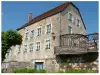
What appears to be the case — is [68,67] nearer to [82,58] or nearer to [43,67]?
[82,58]

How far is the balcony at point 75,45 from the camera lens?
67.0 ft

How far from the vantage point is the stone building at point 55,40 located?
22.4m

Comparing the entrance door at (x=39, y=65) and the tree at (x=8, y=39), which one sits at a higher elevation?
the tree at (x=8, y=39)

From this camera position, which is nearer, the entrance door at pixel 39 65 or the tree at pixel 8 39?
the tree at pixel 8 39

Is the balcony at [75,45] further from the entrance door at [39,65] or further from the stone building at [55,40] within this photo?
the entrance door at [39,65]

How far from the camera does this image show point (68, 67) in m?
22.6

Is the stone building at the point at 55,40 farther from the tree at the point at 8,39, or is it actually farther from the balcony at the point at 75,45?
the tree at the point at 8,39

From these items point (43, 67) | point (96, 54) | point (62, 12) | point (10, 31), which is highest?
point (62, 12)

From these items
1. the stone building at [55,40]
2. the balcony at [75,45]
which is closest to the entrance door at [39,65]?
the stone building at [55,40]

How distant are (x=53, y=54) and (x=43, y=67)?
222 centimetres

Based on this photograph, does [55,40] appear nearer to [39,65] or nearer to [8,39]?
[39,65]

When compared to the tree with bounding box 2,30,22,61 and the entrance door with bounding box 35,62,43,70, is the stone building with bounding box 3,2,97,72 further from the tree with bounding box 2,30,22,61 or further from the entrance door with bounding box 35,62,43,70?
the tree with bounding box 2,30,22,61

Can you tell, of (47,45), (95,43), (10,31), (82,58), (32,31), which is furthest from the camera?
(32,31)

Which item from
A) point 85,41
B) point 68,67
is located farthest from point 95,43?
point 68,67
